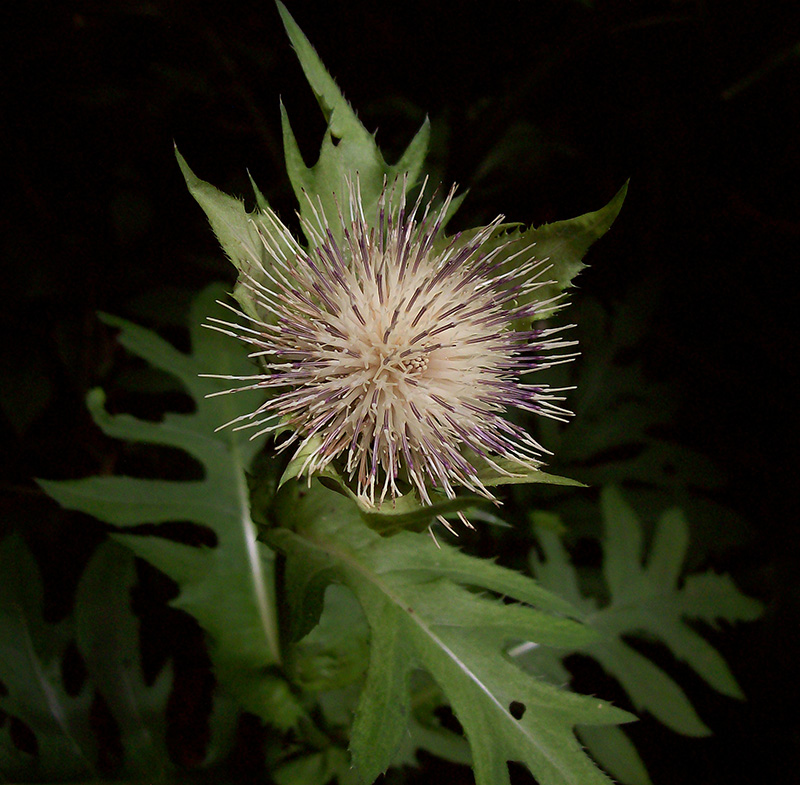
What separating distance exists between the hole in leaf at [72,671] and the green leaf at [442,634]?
50.2 inches

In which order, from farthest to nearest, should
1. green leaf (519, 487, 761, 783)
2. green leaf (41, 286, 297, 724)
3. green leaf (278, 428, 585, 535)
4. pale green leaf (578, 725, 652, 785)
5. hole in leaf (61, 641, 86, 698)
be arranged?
1. hole in leaf (61, 641, 86, 698)
2. green leaf (519, 487, 761, 783)
3. pale green leaf (578, 725, 652, 785)
4. green leaf (41, 286, 297, 724)
5. green leaf (278, 428, 585, 535)

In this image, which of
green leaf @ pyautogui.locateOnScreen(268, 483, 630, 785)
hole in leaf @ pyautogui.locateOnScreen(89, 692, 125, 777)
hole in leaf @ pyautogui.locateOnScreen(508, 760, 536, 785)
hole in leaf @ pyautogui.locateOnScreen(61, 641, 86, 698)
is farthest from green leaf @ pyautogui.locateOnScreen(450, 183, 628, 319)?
hole in leaf @ pyautogui.locateOnScreen(61, 641, 86, 698)

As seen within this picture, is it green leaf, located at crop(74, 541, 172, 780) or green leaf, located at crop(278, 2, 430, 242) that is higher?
green leaf, located at crop(278, 2, 430, 242)

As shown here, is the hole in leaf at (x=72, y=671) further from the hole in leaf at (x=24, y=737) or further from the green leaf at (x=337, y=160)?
the green leaf at (x=337, y=160)

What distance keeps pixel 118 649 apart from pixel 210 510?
33 cm

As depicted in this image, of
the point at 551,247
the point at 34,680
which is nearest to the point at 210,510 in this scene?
the point at 34,680

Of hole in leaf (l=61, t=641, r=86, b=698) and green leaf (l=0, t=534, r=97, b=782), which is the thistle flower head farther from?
hole in leaf (l=61, t=641, r=86, b=698)

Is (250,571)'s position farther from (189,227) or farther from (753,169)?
(753,169)

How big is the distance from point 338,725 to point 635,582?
82 cm

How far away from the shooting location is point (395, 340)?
2.90 feet

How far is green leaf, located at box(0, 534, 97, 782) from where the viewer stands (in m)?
1.20

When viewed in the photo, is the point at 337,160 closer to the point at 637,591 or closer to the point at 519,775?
the point at 637,591

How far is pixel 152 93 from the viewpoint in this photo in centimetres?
173

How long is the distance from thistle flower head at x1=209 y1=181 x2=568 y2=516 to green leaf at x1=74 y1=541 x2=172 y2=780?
→ 654 millimetres
